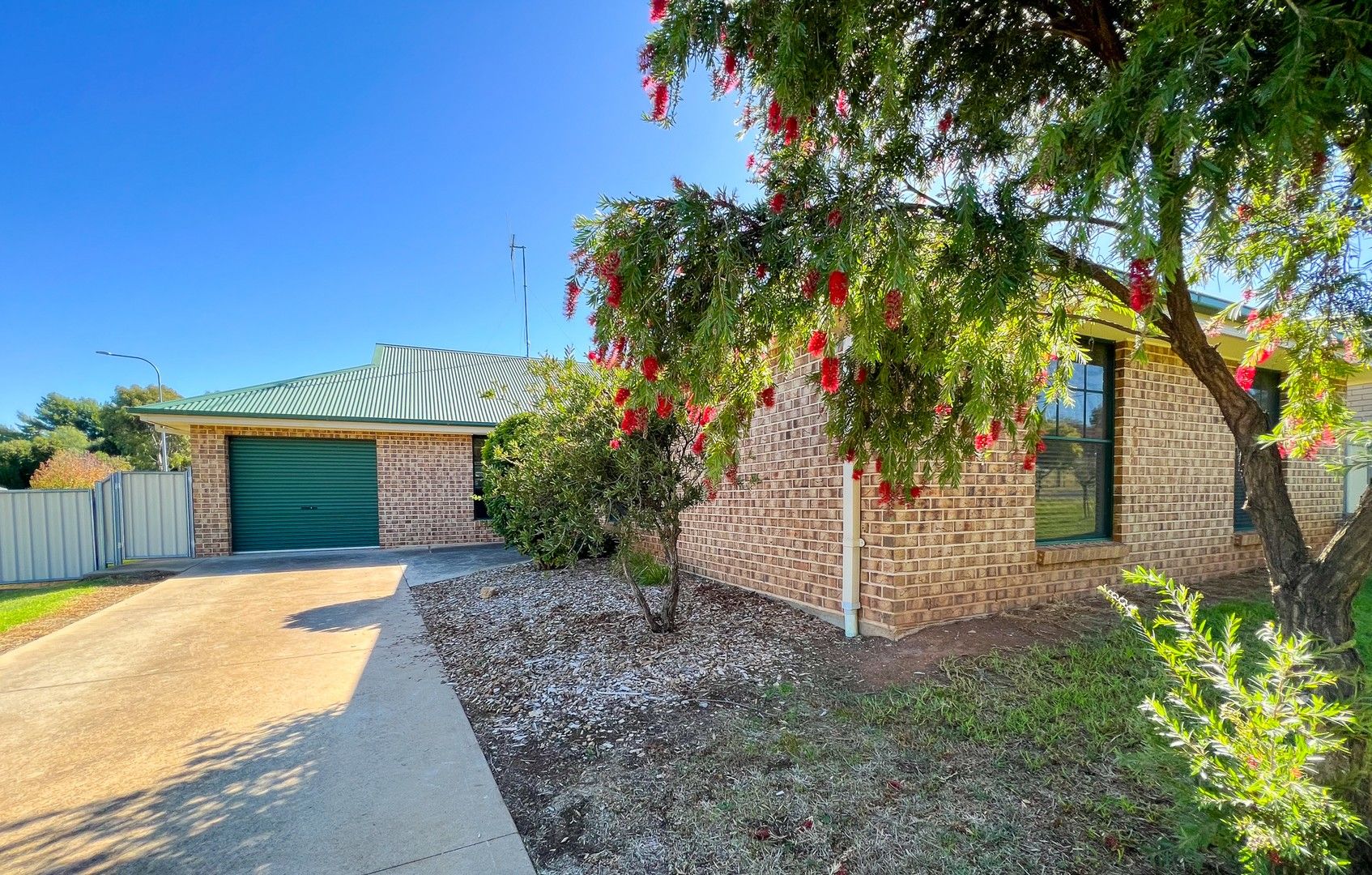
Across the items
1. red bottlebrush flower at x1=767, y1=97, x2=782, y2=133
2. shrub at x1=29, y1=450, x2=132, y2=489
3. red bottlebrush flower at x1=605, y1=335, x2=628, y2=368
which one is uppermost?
red bottlebrush flower at x1=767, y1=97, x2=782, y2=133

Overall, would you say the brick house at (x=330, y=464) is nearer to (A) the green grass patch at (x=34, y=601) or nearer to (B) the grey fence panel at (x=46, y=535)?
(B) the grey fence panel at (x=46, y=535)

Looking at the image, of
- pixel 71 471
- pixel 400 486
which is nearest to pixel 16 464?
pixel 71 471

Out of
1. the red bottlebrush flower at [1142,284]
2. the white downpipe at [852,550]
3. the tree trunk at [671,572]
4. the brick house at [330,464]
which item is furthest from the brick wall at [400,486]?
the red bottlebrush flower at [1142,284]

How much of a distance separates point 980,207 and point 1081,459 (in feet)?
16.5

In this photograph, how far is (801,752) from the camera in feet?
9.64

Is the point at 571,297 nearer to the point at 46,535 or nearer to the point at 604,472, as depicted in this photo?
the point at 604,472

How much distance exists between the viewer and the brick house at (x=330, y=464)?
39.5 ft

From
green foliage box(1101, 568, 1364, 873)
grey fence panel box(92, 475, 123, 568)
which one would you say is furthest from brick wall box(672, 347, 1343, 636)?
grey fence panel box(92, 475, 123, 568)

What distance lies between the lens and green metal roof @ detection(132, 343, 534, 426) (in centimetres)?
1225

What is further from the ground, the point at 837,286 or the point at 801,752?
the point at 837,286

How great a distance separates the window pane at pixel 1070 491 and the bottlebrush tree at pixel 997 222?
105 inches

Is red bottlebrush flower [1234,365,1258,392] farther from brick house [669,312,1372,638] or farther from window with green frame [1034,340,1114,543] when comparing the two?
window with green frame [1034,340,1114,543]

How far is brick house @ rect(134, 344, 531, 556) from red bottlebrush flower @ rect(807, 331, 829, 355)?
9620mm

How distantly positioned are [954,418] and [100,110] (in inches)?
554
